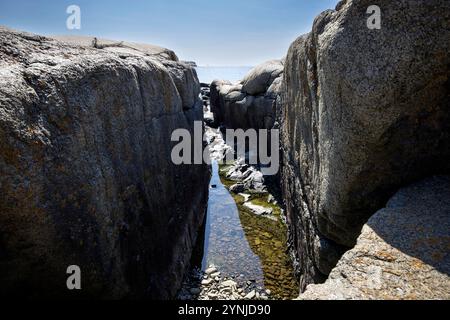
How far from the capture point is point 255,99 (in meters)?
26.7

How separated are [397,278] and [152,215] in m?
6.30

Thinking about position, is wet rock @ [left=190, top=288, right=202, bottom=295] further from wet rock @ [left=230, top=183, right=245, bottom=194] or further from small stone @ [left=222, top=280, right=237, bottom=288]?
wet rock @ [left=230, top=183, right=245, bottom=194]

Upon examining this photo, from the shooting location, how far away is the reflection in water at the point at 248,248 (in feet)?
35.3

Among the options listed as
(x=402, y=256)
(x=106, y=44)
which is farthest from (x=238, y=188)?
(x=402, y=256)

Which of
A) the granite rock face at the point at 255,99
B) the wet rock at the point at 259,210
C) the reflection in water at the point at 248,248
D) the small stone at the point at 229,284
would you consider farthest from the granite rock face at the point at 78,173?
the granite rock face at the point at 255,99

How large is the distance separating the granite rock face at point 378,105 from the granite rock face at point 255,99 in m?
15.4

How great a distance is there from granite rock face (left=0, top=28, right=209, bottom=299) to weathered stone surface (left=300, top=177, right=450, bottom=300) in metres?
3.88

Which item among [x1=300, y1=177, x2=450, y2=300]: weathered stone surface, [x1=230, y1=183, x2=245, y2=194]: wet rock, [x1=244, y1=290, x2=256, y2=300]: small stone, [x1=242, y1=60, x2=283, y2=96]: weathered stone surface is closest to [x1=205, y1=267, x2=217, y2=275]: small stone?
[x1=244, y1=290, x2=256, y2=300]: small stone

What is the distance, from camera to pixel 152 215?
8117mm

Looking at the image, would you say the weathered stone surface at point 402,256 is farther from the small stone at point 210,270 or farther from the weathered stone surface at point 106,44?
the weathered stone surface at point 106,44

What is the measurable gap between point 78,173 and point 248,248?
31.7 ft

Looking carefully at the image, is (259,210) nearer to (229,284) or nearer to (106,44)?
(229,284)

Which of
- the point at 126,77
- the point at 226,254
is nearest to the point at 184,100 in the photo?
the point at 126,77
